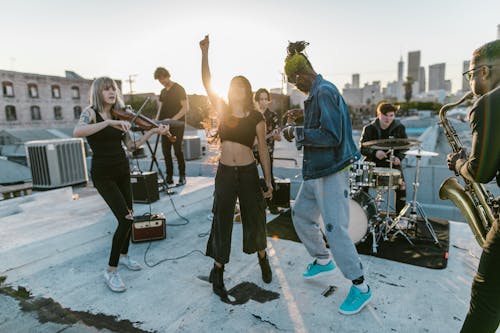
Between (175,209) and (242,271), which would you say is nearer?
(242,271)

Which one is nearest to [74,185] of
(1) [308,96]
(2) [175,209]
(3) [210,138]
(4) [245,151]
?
(2) [175,209]

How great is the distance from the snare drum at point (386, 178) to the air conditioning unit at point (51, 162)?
8847 millimetres

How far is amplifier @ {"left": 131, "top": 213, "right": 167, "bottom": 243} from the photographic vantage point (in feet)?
15.0

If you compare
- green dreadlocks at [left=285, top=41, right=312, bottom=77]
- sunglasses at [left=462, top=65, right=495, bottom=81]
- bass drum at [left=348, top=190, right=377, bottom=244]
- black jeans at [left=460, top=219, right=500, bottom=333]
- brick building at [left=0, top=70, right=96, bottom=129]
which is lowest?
bass drum at [left=348, top=190, right=377, bottom=244]

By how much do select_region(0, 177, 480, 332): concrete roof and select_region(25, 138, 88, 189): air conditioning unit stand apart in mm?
4647

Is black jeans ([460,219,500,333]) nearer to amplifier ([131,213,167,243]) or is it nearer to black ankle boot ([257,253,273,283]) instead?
black ankle boot ([257,253,273,283])

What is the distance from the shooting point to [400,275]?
3.56 meters

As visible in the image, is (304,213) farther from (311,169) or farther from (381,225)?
(381,225)

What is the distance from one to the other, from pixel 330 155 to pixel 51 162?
9.11 m

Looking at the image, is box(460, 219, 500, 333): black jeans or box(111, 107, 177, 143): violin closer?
box(460, 219, 500, 333): black jeans

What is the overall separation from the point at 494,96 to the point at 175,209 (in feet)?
16.9

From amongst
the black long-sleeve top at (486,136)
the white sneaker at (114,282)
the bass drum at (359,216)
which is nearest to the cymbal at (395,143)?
the bass drum at (359,216)

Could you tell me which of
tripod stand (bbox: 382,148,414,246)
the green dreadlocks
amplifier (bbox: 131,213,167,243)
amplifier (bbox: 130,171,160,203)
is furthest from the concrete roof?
the green dreadlocks

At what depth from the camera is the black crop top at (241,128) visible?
3.14 meters
